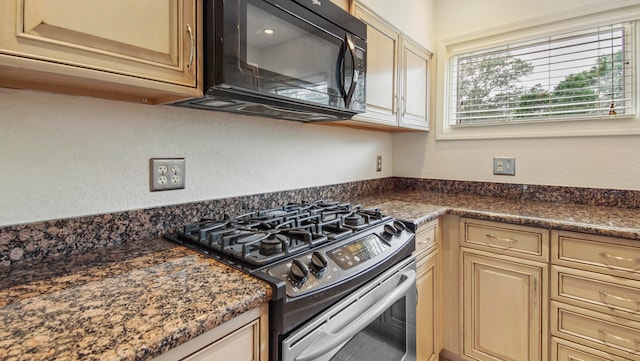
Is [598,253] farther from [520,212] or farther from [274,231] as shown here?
[274,231]

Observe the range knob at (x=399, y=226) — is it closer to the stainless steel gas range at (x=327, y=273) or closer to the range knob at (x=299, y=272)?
the stainless steel gas range at (x=327, y=273)

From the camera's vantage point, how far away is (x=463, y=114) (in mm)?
2246

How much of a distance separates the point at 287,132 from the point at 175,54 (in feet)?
2.63

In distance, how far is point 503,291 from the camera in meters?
1.52

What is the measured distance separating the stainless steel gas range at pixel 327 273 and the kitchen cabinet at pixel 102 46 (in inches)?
18.0

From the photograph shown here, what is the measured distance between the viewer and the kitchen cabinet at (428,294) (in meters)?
1.49

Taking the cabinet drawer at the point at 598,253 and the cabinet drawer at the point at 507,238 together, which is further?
the cabinet drawer at the point at 507,238

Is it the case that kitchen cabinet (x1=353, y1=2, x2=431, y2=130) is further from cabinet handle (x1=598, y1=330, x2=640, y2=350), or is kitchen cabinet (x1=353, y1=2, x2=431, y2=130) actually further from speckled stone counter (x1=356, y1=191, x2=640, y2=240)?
cabinet handle (x1=598, y1=330, x2=640, y2=350)

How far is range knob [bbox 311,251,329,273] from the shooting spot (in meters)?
0.86

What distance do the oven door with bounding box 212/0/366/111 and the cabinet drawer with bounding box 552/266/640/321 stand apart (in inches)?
44.5

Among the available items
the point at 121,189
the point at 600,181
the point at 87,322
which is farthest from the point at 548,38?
the point at 87,322

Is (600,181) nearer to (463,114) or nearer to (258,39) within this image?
(463,114)

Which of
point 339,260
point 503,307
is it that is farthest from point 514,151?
point 339,260

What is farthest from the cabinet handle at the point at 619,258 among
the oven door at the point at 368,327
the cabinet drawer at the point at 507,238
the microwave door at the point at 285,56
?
the microwave door at the point at 285,56
